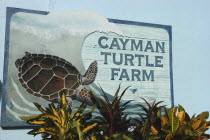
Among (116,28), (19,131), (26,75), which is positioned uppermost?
(116,28)

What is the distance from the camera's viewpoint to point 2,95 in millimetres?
1932

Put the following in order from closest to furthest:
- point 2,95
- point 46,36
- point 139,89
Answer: point 2,95 < point 46,36 < point 139,89

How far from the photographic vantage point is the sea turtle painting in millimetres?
2004

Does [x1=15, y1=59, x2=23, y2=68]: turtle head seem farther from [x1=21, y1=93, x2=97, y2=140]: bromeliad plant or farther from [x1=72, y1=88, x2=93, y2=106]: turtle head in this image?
[x1=21, y1=93, x2=97, y2=140]: bromeliad plant

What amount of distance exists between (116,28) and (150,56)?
323 millimetres

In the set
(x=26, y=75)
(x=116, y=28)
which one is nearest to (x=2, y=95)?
(x=26, y=75)

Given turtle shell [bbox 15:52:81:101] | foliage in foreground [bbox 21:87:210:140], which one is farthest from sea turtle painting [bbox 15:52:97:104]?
foliage in foreground [bbox 21:87:210:140]

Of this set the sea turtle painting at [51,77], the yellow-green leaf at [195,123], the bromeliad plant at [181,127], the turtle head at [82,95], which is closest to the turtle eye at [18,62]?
the sea turtle painting at [51,77]

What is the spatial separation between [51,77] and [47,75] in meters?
0.03

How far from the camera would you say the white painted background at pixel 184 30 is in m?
2.25

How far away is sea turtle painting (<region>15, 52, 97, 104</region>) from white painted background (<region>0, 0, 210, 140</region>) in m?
0.41

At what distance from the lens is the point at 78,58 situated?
2.12 meters

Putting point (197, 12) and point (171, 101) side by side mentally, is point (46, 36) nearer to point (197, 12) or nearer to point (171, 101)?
point (171, 101)

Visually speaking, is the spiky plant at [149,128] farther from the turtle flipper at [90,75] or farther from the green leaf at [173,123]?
the turtle flipper at [90,75]
